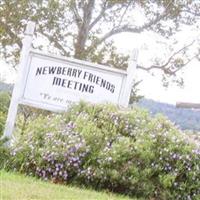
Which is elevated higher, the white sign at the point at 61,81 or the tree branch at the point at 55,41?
the tree branch at the point at 55,41

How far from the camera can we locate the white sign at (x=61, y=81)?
9.38 meters

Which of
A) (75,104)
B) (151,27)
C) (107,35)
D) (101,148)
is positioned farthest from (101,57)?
(101,148)

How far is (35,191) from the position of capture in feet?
18.8

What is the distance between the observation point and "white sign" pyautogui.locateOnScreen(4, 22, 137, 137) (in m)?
9.38

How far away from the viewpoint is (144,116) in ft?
26.3

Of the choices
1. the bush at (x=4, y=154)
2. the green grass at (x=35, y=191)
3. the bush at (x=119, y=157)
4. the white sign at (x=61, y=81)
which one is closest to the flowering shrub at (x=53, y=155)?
the bush at (x=119, y=157)

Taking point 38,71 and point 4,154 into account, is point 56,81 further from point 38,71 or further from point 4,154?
point 4,154

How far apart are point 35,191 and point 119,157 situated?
172 cm

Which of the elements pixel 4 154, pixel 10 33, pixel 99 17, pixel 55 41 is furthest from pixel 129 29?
pixel 4 154

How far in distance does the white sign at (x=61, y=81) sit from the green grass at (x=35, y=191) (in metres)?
2.52

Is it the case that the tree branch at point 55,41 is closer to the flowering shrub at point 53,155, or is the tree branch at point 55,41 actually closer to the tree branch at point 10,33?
the tree branch at point 10,33

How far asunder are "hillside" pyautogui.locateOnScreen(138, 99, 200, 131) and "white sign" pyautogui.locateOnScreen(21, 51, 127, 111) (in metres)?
0.80

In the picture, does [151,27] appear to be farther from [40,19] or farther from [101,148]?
[101,148]

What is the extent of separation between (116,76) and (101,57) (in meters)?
7.07
